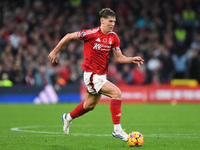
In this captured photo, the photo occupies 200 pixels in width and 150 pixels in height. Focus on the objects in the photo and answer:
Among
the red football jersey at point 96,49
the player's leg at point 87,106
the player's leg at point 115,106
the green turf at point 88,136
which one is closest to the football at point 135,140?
the green turf at point 88,136

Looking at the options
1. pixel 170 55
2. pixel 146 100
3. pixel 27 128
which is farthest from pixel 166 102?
pixel 27 128

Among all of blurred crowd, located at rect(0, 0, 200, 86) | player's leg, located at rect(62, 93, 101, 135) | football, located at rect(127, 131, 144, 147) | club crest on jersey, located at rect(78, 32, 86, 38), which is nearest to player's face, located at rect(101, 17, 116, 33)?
club crest on jersey, located at rect(78, 32, 86, 38)

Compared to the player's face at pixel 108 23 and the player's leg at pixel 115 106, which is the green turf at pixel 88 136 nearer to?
the player's leg at pixel 115 106

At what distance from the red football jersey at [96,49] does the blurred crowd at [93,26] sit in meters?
11.7

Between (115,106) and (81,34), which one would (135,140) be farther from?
(81,34)

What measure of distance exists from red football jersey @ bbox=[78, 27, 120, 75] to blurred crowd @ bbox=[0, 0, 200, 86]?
38.4ft

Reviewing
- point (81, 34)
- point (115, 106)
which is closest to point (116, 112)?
point (115, 106)

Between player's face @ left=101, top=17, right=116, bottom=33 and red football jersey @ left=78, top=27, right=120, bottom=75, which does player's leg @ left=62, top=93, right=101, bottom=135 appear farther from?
player's face @ left=101, top=17, right=116, bottom=33

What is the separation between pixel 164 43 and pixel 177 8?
2.89 meters

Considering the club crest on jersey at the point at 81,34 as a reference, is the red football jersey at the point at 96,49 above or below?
below

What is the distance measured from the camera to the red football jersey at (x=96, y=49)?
25.0 ft

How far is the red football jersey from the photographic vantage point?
7613mm

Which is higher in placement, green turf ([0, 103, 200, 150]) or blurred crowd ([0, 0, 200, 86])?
blurred crowd ([0, 0, 200, 86])

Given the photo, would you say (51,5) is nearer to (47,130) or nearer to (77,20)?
(77,20)
